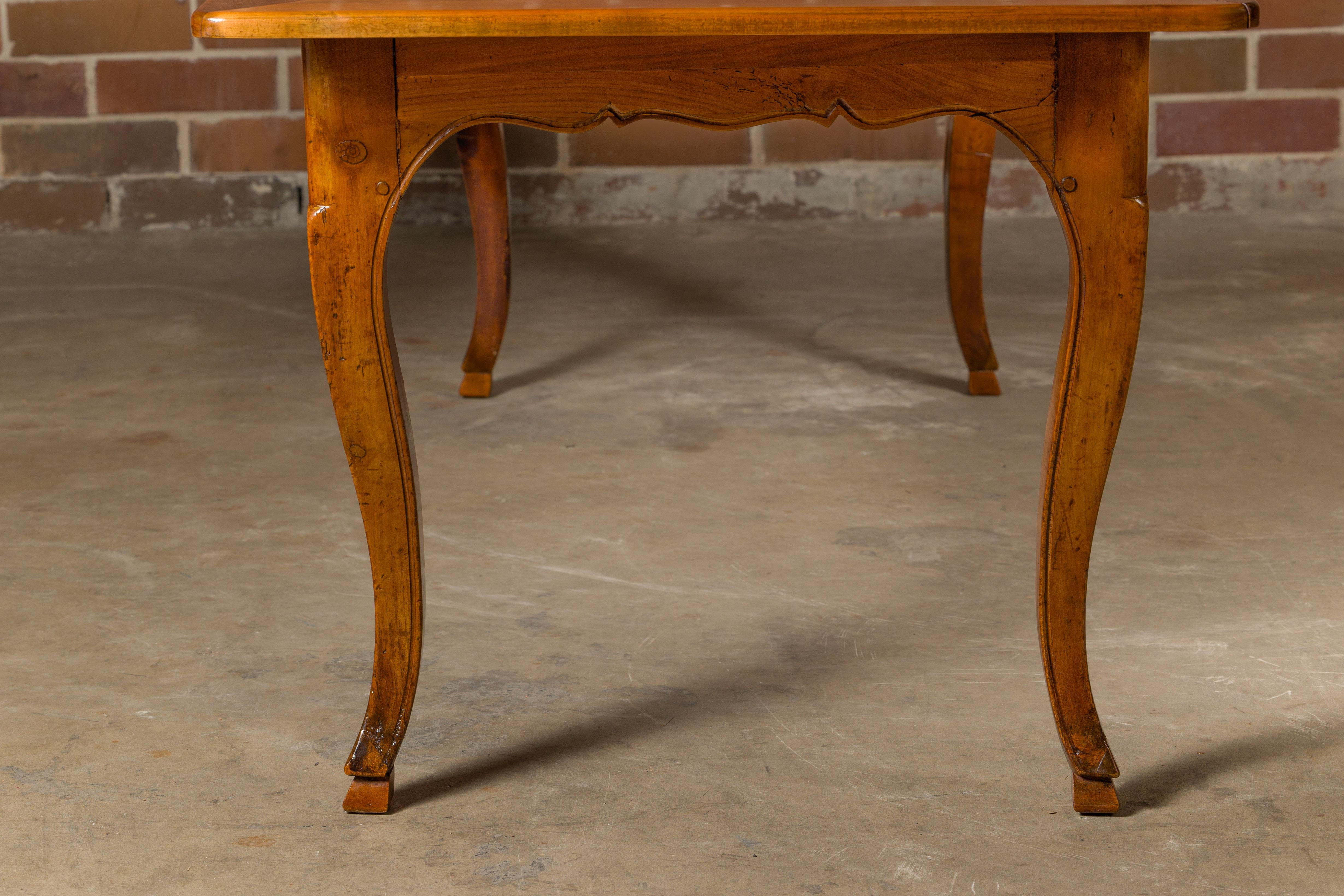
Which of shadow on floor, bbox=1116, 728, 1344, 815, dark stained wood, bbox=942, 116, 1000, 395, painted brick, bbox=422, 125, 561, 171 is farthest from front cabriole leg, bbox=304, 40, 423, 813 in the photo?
painted brick, bbox=422, 125, 561, 171

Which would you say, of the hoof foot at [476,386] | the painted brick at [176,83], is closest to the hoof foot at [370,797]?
the hoof foot at [476,386]

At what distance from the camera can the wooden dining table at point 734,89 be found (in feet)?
3.43

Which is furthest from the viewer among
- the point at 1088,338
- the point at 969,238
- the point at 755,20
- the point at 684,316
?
the point at 684,316

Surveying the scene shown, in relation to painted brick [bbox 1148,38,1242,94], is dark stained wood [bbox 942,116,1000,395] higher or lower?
lower

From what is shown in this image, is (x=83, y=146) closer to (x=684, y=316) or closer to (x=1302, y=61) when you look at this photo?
(x=684, y=316)

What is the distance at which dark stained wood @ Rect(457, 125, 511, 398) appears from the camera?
2350mm

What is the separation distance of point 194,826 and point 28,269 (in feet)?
9.00

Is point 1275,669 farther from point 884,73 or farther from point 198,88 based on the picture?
point 198,88

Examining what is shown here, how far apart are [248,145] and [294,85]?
0.73 ft

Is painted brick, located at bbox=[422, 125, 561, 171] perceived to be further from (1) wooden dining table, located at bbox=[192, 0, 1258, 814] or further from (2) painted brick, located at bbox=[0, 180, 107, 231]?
(1) wooden dining table, located at bbox=[192, 0, 1258, 814]

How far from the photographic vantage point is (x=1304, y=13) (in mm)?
3902

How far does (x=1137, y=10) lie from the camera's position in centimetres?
102

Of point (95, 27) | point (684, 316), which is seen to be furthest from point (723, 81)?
point (95, 27)

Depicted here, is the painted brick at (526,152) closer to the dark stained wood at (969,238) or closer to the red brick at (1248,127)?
the red brick at (1248,127)
